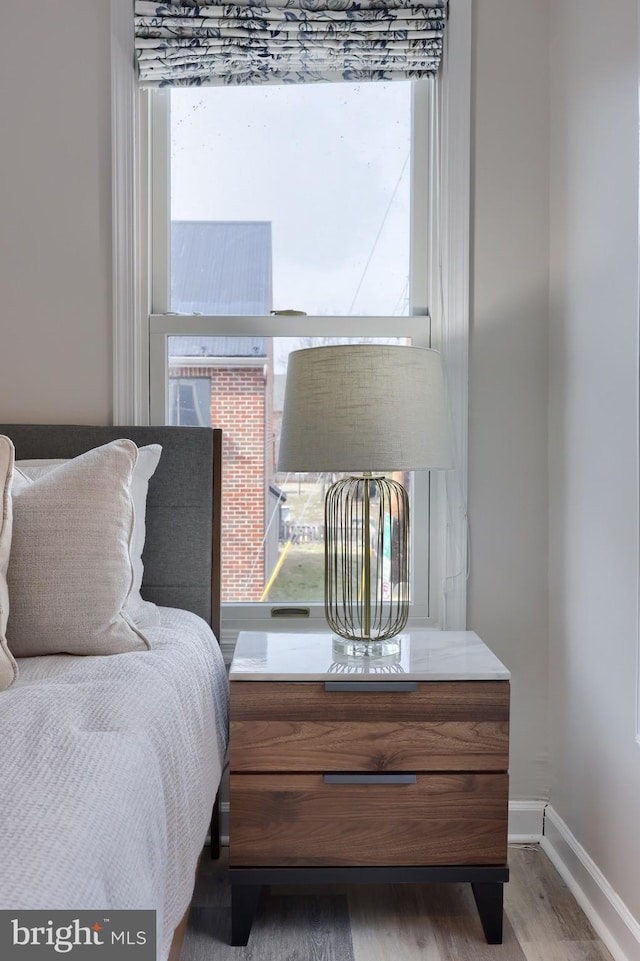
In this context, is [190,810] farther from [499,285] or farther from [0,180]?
[0,180]

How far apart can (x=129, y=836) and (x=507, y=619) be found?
150 cm

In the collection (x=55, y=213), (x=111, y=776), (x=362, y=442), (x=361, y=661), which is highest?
(x=55, y=213)

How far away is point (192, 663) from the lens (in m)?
1.63

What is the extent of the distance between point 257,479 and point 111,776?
4.39ft

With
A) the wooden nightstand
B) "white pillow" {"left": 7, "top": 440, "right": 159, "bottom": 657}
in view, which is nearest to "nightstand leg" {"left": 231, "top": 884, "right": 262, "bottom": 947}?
the wooden nightstand

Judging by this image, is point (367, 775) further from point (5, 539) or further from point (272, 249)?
point (272, 249)

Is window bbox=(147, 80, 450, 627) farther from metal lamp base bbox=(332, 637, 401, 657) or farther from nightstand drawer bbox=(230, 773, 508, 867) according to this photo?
nightstand drawer bbox=(230, 773, 508, 867)

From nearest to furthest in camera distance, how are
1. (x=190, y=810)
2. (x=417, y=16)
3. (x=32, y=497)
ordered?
(x=190, y=810), (x=32, y=497), (x=417, y=16)

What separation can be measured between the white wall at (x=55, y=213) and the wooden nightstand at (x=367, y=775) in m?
1.04

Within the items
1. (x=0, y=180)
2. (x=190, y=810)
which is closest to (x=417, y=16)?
(x=0, y=180)

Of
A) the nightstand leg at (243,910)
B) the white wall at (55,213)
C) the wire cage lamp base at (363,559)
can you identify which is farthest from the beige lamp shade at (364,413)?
the nightstand leg at (243,910)

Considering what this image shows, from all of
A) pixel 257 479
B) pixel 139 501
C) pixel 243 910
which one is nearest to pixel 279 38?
pixel 257 479

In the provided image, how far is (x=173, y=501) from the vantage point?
2.06m

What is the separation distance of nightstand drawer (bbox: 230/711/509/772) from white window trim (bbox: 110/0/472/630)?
0.56 m
